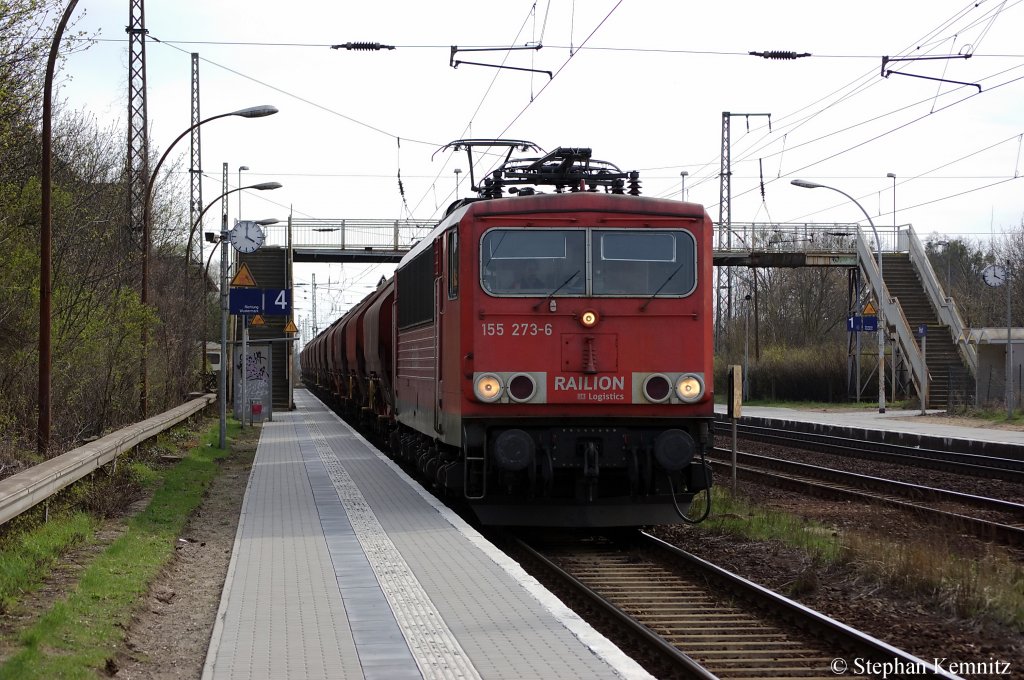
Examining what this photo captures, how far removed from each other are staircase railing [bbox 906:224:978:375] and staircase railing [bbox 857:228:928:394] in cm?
147

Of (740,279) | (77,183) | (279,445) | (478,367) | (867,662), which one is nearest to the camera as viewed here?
(867,662)

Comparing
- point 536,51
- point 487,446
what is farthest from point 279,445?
point 487,446

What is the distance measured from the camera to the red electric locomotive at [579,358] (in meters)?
11.4

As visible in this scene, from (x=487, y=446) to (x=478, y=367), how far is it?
2.65 ft

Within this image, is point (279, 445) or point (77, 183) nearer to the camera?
point (77, 183)

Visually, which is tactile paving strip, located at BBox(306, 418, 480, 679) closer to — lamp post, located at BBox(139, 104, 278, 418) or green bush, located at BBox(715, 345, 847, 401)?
lamp post, located at BBox(139, 104, 278, 418)

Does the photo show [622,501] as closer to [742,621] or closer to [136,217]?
[742,621]

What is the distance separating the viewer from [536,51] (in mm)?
17719

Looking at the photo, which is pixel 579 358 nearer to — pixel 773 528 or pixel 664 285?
pixel 664 285

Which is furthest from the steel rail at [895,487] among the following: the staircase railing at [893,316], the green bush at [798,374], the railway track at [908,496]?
the green bush at [798,374]

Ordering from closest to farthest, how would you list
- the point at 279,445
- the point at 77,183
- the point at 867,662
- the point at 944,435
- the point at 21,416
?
the point at 867,662 → the point at 21,416 → the point at 77,183 → the point at 279,445 → the point at 944,435

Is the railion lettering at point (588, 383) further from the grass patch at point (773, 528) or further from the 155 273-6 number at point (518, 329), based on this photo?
the grass patch at point (773, 528)

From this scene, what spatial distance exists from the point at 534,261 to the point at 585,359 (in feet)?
3.82

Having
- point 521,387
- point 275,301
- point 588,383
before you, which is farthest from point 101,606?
point 275,301
